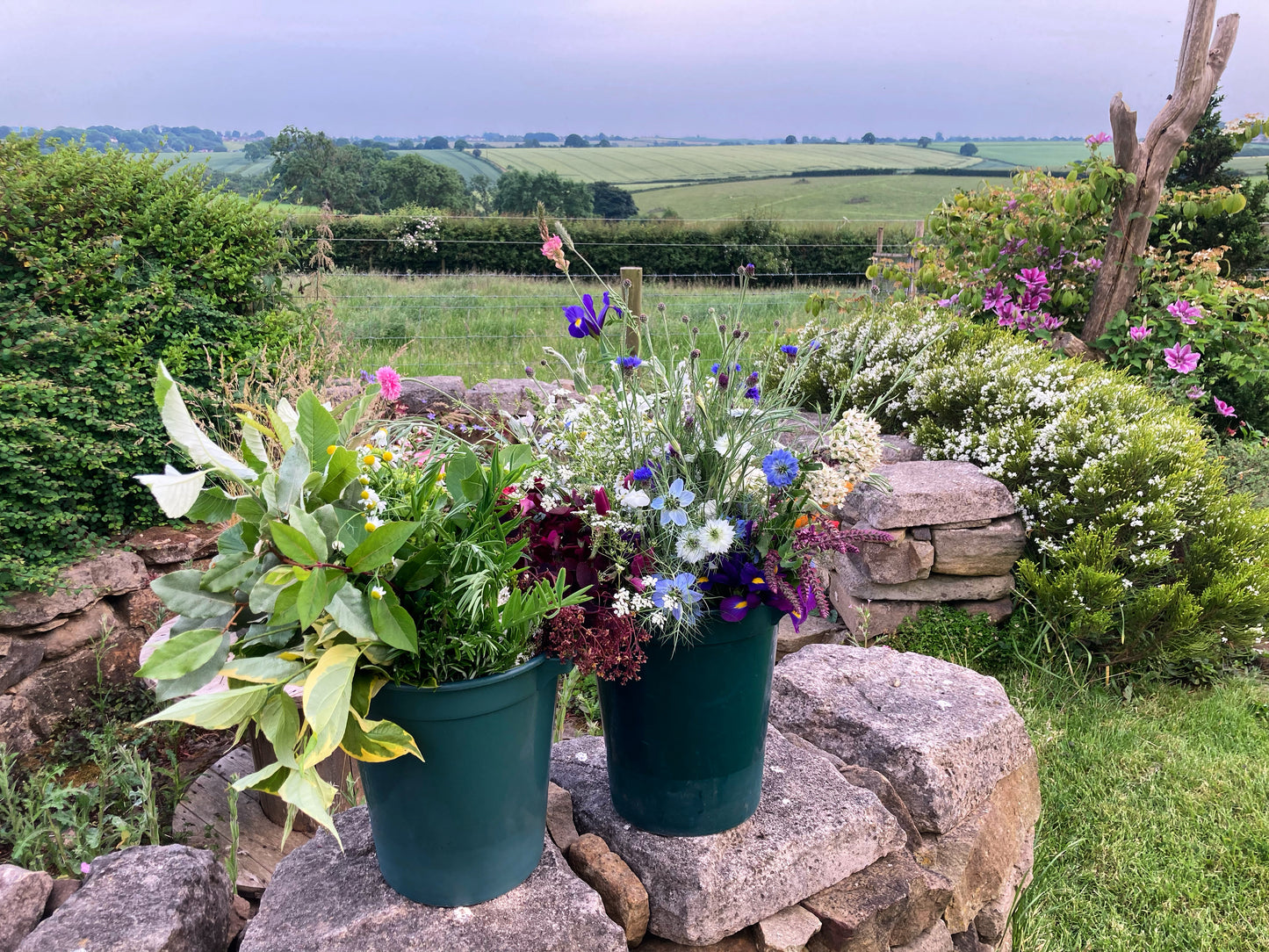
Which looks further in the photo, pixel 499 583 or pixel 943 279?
pixel 943 279

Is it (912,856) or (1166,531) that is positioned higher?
(1166,531)

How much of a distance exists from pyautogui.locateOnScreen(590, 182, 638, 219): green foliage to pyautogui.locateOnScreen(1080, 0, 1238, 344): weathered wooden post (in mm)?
18701

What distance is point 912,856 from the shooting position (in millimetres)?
1795

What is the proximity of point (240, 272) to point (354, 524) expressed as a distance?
2.89 m

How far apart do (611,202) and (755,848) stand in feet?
75.1

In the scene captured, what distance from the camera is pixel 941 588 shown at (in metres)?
3.20

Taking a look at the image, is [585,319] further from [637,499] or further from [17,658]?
[17,658]

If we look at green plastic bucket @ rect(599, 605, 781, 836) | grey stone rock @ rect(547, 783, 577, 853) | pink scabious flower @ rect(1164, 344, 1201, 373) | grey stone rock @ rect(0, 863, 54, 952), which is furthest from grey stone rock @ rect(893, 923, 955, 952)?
pink scabious flower @ rect(1164, 344, 1201, 373)

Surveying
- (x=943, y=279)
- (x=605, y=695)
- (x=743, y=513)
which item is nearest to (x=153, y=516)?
(x=605, y=695)

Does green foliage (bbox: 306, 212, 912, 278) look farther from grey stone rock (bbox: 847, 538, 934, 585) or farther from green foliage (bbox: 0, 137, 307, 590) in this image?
grey stone rock (bbox: 847, 538, 934, 585)

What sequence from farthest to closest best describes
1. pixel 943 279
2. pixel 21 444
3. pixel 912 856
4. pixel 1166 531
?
pixel 943 279 < pixel 1166 531 < pixel 21 444 < pixel 912 856

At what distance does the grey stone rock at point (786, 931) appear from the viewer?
1.51 m

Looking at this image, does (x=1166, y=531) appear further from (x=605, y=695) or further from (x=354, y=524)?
(x=354, y=524)

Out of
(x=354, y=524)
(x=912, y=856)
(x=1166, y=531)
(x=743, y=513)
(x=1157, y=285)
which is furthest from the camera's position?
(x=1157, y=285)
